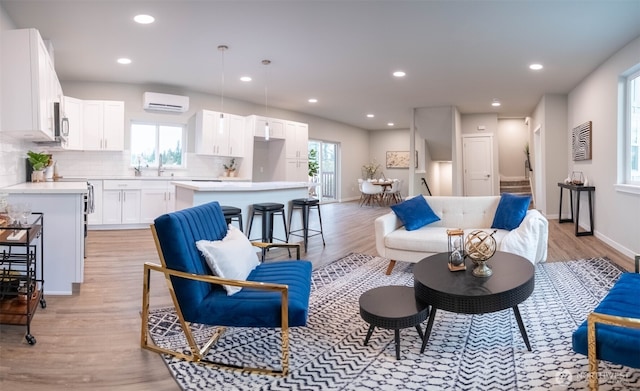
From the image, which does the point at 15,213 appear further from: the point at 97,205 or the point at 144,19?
the point at 97,205

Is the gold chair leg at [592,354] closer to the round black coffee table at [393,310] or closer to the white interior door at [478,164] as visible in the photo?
the round black coffee table at [393,310]

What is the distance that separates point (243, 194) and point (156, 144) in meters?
3.25

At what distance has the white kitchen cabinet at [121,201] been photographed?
605 cm

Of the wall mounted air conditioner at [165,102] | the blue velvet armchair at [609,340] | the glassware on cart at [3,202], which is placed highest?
the wall mounted air conditioner at [165,102]

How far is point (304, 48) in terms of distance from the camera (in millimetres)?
4641

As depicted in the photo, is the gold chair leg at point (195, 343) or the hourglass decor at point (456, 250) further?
the hourglass decor at point (456, 250)

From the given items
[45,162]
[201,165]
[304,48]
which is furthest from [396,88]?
[45,162]

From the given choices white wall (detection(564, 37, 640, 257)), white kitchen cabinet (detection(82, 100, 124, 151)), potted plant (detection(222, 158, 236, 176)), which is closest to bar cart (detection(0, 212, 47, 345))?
white kitchen cabinet (detection(82, 100, 124, 151))

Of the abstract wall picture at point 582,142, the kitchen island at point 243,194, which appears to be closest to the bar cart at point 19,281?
the kitchen island at point 243,194

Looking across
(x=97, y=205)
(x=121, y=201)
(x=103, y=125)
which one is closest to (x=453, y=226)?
(x=121, y=201)

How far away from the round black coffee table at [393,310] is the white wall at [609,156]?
3.75 meters

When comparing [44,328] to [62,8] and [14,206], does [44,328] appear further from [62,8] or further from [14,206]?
[62,8]

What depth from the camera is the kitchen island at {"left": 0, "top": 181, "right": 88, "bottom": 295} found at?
302 cm

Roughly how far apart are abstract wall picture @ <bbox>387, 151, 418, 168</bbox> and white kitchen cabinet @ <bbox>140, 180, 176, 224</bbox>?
8467mm
